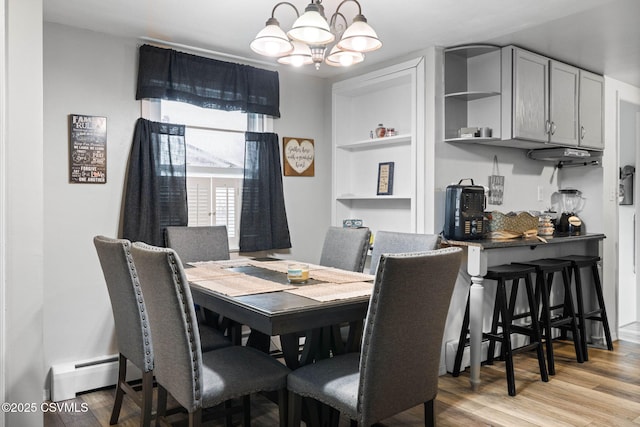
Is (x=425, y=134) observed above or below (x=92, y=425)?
above

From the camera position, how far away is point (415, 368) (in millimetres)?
1824

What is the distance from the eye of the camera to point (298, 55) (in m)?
2.39

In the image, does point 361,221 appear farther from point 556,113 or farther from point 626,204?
point 626,204

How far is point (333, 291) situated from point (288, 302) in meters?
0.29

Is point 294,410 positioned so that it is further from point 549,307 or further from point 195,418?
point 549,307

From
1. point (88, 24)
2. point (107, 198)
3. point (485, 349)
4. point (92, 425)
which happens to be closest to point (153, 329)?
point (92, 425)

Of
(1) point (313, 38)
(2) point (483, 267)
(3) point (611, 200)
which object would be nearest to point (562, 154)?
(3) point (611, 200)

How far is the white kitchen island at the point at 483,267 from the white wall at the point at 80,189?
2.30 m

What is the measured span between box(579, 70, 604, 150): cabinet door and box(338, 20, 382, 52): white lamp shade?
2.60 m

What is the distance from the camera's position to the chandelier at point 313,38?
2059mm

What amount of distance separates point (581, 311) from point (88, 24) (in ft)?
13.1

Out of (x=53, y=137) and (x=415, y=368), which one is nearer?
(x=415, y=368)

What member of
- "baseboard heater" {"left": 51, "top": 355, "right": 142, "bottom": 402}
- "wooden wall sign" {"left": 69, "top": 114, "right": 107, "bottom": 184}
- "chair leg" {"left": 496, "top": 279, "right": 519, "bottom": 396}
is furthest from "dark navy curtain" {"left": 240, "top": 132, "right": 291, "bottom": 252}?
"chair leg" {"left": 496, "top": 279, "right": 519, "bottom": 396}

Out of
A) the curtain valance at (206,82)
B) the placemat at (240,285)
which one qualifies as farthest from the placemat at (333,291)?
the curtain valance at (206,82)
